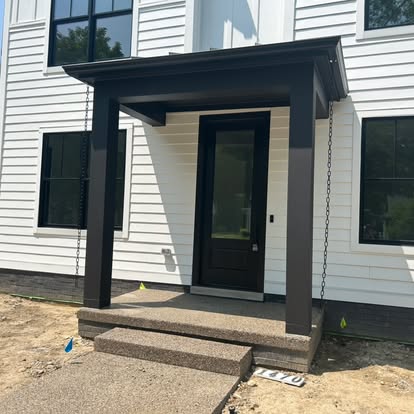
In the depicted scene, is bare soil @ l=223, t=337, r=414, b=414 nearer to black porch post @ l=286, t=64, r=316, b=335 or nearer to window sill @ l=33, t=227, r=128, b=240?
black porch post @ l=286, t=64, r=316, b=335

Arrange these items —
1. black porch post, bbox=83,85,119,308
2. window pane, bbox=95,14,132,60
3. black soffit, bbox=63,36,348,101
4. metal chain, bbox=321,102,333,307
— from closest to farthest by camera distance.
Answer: black soffit, bbox=63,36,348,101, black porch post, bbox=83,85,119,308, metal chain, bbox=321,102,333,307, window pane, bbox=95,14,132,60

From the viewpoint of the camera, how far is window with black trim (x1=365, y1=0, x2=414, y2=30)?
186 inches

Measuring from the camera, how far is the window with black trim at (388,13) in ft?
15.5

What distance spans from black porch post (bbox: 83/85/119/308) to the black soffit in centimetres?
30

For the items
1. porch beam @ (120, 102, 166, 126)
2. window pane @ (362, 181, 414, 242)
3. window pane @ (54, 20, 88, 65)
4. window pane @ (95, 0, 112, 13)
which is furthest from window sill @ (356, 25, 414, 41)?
window pane @ (54, 20, 88, 65)

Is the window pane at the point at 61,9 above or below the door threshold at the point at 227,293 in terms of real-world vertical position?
above

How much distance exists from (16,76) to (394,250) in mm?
6222

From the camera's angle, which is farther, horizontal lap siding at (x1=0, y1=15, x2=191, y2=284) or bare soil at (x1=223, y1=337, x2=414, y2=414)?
horizontal lap siding at (x1=0, y1=15, x2=191, y2=284)

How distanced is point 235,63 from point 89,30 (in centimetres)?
348

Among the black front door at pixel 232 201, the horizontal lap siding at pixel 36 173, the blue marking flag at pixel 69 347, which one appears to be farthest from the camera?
the horizontal lap siding at pixel 36 173

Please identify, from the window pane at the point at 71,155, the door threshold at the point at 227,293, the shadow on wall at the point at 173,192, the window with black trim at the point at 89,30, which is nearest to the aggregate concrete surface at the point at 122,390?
the door threshold at the point at 227,293

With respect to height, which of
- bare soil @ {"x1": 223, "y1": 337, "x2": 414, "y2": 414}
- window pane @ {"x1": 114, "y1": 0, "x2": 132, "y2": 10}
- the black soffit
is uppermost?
window pane @ {"x1": 114, "y1": 0, "x2": 132, "y2": 10}

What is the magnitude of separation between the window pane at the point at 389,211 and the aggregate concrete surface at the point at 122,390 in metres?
2.51

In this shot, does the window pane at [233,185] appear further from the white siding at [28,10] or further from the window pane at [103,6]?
the white siding at [28,10]
